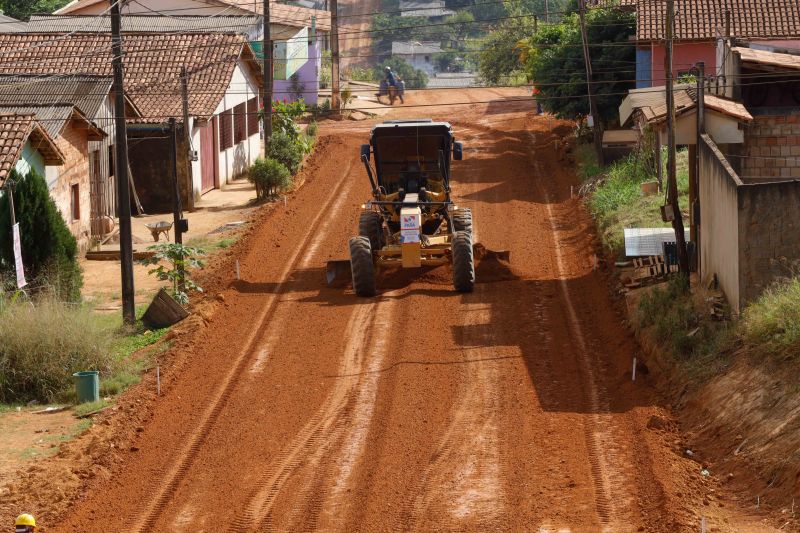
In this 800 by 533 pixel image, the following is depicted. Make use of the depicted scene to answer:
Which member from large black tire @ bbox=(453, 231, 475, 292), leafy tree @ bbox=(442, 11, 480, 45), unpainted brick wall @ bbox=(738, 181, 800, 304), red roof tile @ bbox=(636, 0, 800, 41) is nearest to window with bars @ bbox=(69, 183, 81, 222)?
large black tire @ bbox=(453, 231, 475, 292)

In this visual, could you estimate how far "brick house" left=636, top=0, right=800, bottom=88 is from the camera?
3797cm

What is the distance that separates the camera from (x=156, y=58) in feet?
122

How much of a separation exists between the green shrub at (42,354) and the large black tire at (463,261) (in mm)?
6759

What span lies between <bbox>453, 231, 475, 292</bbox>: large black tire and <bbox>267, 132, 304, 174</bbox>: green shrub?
1521 centimetres

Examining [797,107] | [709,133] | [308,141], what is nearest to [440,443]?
[709,133]

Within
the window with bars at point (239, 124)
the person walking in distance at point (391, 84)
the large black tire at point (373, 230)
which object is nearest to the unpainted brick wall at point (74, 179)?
the large black tire at point (373, 230)

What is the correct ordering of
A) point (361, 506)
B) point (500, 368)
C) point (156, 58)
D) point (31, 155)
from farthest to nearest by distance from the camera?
point (156, 58)
point (31, 155)
point (500, 368)
point (361, 506)

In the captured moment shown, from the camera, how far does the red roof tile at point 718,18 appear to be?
37.9m

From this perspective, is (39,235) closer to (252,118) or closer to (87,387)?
(87,387)

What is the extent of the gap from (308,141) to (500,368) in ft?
86.6

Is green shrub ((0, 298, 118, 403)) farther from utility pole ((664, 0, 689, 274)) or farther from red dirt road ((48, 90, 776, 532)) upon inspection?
utility pole ((664, 0, 689, 274))

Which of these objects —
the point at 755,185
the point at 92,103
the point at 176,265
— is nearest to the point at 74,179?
the point at 92,103

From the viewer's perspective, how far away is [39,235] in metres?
22.8

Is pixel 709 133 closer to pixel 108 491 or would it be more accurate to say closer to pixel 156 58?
pixel 108 491
